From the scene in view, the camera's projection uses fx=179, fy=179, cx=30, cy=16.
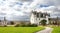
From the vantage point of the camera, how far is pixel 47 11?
557cm

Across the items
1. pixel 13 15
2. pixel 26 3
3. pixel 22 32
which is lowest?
pixel 22 32

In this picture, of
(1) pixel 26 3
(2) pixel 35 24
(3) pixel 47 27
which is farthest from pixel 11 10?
(3) pixel 47 27

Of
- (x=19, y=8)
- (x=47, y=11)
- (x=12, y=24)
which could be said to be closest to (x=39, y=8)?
(x=47, y=11)

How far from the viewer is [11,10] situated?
5484 mm

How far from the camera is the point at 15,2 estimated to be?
5.54 metres

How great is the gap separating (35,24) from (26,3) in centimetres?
71

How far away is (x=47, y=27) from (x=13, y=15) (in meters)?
1.12

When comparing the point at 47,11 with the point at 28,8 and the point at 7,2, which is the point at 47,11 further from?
the point at 7,2

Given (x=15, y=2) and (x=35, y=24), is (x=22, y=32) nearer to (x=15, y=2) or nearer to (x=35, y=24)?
(x=35, y=24)

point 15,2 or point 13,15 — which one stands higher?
point 15,2

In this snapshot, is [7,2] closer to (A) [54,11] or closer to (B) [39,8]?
(B) [39,8]

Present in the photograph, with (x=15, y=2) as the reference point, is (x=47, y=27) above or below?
below

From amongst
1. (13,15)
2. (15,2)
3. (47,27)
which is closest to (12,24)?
(13,15)

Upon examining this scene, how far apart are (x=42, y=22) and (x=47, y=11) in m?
0.38
